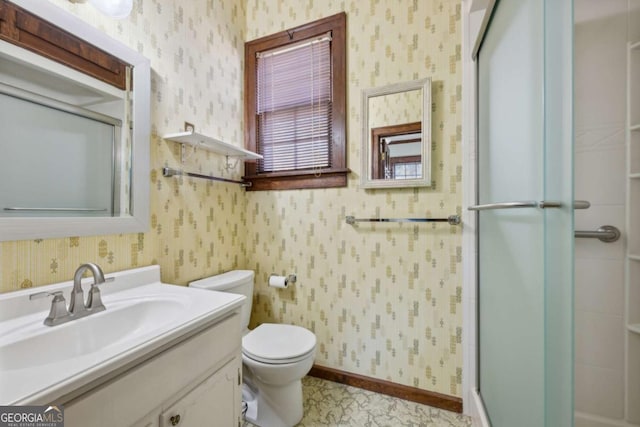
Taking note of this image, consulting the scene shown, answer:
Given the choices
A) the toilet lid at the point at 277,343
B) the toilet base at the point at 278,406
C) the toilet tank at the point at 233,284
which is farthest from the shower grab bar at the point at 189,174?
the toilet base at the point at 278,406

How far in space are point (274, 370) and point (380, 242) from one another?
88 cm

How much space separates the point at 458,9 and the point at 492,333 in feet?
5.42

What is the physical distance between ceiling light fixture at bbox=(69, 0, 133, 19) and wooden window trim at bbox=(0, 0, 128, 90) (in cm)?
15

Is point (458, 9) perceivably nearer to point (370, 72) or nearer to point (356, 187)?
point (370, 72)

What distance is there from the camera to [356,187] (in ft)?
5.42

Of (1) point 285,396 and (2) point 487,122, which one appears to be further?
(1) point 285,396

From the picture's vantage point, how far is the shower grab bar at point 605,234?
1.08m

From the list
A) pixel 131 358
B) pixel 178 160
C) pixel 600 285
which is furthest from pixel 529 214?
pixel 178 160

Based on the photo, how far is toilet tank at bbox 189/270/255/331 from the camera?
4.69 feet

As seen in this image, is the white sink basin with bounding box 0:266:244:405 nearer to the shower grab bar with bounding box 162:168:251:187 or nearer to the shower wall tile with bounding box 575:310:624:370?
the shower grab bar with bounding box 162:168:251:187

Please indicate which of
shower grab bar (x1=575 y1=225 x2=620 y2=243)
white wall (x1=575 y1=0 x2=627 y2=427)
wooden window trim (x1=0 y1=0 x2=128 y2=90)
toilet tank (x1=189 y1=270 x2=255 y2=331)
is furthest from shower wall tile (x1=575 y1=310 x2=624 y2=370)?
wooden window trim (x1=0 y1=0 x2=128 y2=90)

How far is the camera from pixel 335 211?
5.56ft

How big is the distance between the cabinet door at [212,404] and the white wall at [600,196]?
149 cm

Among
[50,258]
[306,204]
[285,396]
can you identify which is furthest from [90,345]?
[306,204]
